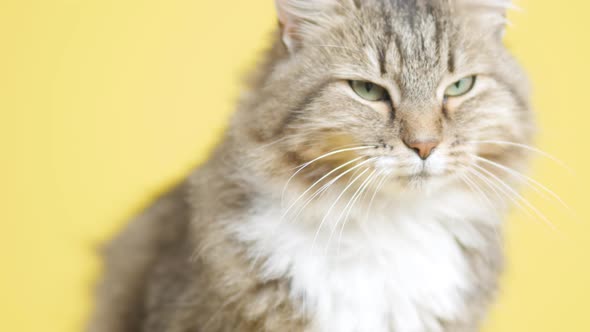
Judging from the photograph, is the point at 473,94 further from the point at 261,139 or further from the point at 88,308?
the point at 88,308

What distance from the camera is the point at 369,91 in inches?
61.1

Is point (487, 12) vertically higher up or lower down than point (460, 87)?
higher up

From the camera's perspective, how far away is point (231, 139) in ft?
5.60

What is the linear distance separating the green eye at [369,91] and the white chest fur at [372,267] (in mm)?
255

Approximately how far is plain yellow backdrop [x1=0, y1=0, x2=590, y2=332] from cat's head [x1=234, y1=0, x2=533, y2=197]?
2.84ft

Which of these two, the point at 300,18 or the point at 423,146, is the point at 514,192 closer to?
the point at 423,146

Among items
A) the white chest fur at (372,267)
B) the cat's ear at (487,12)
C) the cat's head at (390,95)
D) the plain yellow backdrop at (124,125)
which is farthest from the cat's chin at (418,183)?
the plain yellow backdrop at (124,125)

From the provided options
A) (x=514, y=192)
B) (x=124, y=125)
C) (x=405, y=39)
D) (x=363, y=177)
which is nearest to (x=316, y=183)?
(x=363, y=177)

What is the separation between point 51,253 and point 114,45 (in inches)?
29.9

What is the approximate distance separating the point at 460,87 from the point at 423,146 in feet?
0.74

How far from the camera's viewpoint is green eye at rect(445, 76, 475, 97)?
1.57m

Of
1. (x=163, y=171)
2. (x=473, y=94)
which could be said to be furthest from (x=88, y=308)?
(x=473, y=94)

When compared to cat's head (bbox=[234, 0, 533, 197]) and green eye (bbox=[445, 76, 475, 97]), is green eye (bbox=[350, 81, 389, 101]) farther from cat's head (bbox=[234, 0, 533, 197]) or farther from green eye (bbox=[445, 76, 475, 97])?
green eye (bbox=[445, 76, 475, 97])

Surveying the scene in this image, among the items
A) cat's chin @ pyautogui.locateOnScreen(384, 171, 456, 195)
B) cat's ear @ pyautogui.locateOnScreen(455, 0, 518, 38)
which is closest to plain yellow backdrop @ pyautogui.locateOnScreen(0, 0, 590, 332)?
cat's ear @ pyautogui.locateOnScreen(455, 0, 518, 38)
